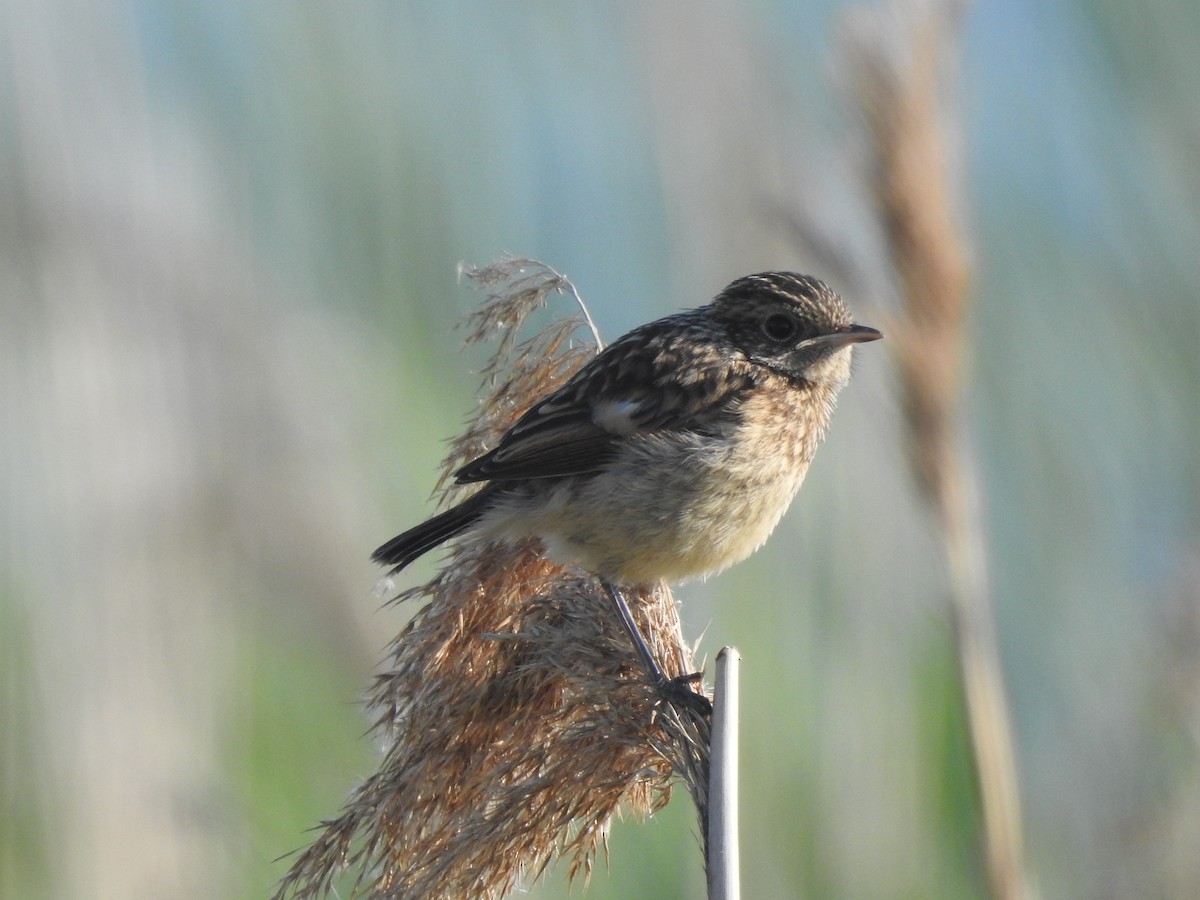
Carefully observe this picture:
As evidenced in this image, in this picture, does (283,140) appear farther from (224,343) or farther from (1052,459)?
(1052,459)

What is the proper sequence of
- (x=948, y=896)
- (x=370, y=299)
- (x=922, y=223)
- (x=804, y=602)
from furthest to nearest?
(x=370, y=299), (x=804, y=602), (x=948, y=896), (x=922, y=223)

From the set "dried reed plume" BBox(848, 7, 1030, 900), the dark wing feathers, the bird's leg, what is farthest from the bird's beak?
the bird's leg

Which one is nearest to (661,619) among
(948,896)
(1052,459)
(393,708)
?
(393,708)

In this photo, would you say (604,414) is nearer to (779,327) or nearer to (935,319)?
(779,327)

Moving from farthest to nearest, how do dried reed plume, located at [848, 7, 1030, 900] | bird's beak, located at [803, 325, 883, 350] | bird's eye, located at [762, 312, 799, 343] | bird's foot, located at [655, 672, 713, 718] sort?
bird's eye, located at [762, 312, 799, 343]
bird's beak, located at [803, 325, 883, 350]
dried reed plume, located at [848, 7, 1030, 900]
bird's foot, located at [655, 672, 713, 718]

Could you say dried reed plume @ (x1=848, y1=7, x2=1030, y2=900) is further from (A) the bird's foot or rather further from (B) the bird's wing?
(B) the bird's wing

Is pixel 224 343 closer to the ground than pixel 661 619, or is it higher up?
higher up

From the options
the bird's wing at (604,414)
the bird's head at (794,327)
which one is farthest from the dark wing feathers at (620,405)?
the bird's head at (794,327)
